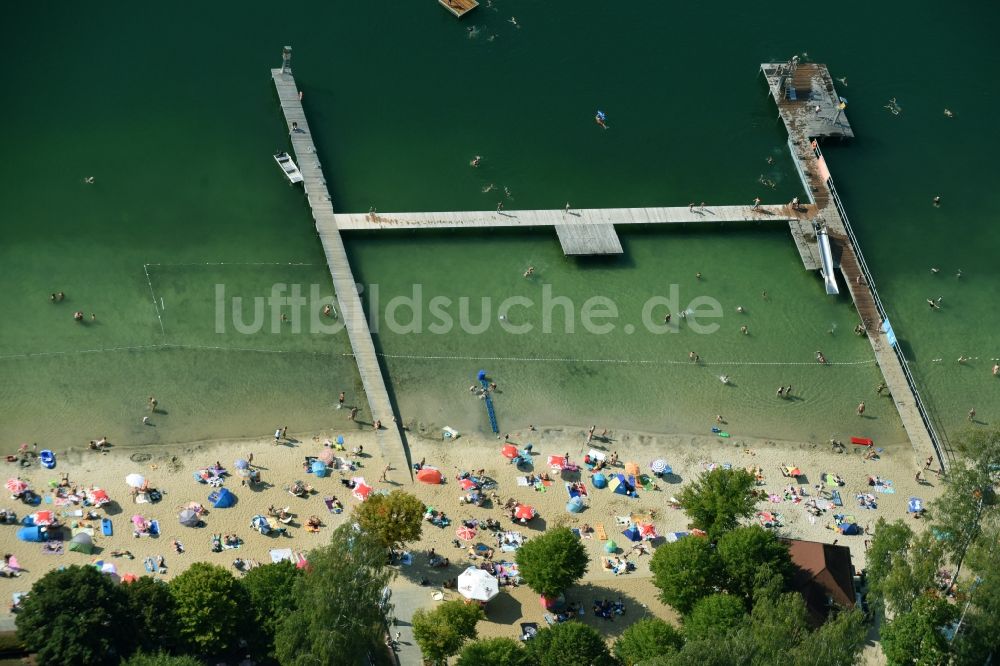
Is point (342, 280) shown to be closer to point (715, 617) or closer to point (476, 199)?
point (476, 199)

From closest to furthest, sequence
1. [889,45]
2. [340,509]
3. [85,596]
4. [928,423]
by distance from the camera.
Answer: [85,596] < [340,509] < [928,423] < [889,45]

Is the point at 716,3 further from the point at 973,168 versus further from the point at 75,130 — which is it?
the point at 75,130

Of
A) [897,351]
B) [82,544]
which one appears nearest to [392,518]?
[82,544]

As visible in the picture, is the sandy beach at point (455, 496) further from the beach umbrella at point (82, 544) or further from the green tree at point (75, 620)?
the green tree at point (75, 620)

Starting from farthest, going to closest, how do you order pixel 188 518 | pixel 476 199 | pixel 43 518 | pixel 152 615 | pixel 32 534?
1. pixel 476 199
2. pixel 188 518
3. pixel 43 518
4. pixel 32 534
5. pixel 152 615

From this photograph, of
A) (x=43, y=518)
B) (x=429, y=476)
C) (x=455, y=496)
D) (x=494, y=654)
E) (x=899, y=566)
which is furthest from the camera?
(x=429, y=476)

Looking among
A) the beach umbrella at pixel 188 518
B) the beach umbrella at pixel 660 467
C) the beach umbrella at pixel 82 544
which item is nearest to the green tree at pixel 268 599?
the beach umbrella at pixel 188 518

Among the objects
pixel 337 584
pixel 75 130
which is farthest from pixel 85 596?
pixel 75 130
